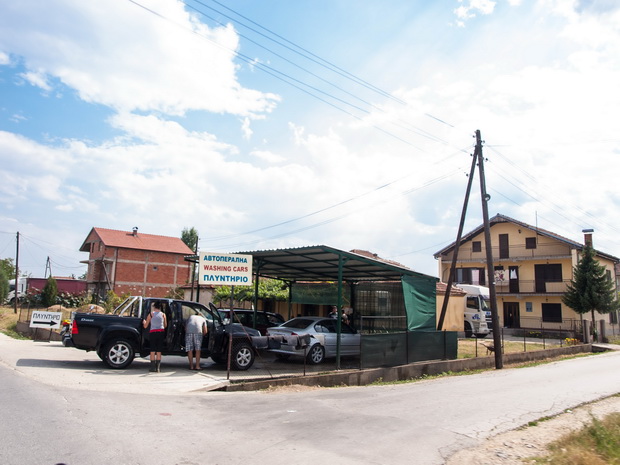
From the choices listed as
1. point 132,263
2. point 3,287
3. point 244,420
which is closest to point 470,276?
point 132,263

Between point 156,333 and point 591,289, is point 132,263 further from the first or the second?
point 156,333

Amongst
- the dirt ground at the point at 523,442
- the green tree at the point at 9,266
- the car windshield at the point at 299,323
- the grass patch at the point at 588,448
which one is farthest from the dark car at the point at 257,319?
the green tree at the point at 9,266

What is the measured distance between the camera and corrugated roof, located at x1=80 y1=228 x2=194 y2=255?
5222 cm

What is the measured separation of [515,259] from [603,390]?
30.5 meters

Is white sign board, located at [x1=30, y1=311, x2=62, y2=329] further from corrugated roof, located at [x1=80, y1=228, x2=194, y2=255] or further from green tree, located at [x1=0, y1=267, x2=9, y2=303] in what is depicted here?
green tree, located at [x1=0, y1=267, x2=9, y2=303]

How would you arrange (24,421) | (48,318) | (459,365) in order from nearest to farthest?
(24,421), (459,365), (48,318)

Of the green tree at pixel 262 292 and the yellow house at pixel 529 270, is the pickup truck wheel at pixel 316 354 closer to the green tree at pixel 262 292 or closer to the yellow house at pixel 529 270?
the green tree at pixel 262 292

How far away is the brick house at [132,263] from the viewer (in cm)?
5122

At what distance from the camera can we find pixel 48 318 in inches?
725

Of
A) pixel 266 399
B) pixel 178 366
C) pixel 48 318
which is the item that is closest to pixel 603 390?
pixel 266 399

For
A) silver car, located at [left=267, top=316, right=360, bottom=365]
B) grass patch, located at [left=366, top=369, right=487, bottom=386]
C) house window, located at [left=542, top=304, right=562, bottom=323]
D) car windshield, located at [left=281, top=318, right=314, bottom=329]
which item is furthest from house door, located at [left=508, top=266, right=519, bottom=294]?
car windshield, located at [left=281, top=318, right=314, bottom=329]

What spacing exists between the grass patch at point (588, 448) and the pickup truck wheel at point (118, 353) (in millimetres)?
9199

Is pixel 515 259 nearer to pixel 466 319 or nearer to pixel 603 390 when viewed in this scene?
pixel 466 319

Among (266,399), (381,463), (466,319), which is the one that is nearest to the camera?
(381,463)
